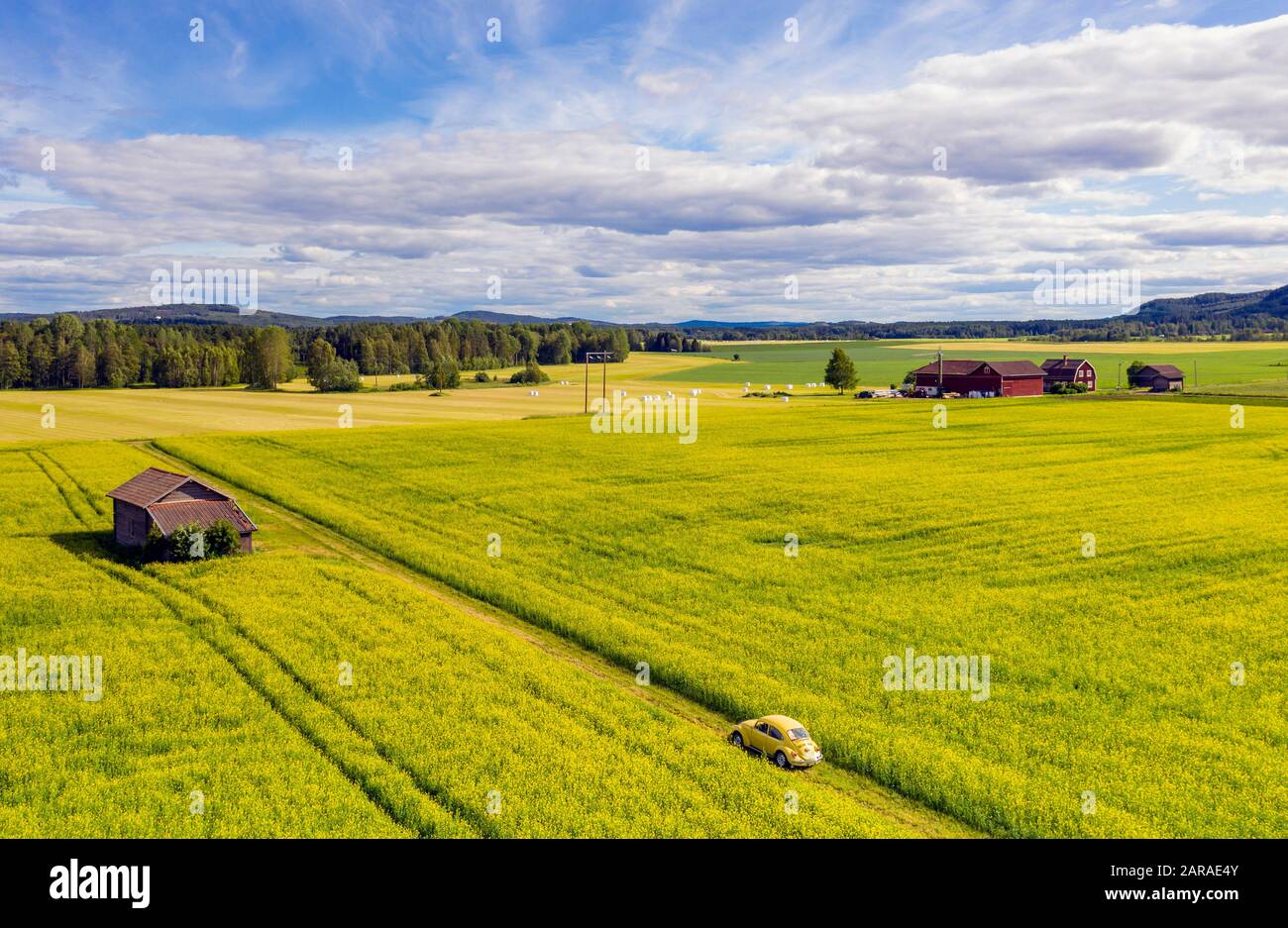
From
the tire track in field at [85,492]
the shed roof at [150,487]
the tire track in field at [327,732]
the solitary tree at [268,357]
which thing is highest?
the solitary tree at [268,357]

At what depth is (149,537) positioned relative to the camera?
143 ft

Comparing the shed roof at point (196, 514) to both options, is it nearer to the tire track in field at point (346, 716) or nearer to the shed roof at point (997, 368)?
the tire track in field at point (346, 716)

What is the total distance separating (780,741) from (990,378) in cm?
12686

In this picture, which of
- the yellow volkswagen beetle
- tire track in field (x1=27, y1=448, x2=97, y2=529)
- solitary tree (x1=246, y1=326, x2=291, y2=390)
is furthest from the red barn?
solitary tree (x1=246, y1=326, x2=291, y2=390)

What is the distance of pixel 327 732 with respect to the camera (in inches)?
955

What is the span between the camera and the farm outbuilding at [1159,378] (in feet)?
484

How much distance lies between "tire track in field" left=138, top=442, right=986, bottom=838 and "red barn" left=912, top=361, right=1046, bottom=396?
346 ft

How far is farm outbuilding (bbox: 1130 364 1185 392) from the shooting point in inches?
5807

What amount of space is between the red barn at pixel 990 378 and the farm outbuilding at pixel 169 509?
109 m

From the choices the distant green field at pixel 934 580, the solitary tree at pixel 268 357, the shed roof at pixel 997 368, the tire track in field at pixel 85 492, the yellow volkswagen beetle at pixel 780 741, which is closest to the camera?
the yellow volkswagen beetle at pixel 780 741

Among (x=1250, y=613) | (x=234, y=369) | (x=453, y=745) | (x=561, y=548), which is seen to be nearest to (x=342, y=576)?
(x=561, y=548)

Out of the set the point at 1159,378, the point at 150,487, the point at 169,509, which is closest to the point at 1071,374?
the point at 1159,378

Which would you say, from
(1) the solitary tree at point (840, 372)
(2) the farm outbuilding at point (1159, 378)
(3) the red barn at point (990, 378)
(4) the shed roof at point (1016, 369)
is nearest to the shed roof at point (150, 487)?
(3) the red barn at point (990, 378)
